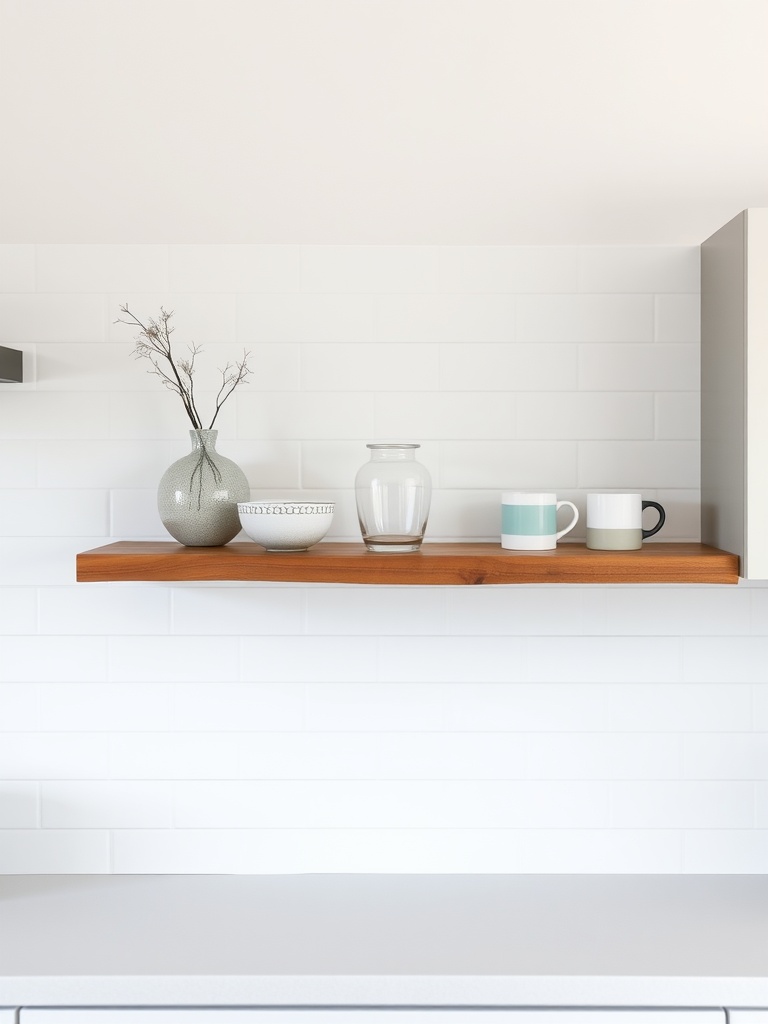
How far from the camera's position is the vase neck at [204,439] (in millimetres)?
1439

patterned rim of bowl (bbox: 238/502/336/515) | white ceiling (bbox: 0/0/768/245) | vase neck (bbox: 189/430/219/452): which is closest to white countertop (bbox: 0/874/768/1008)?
patterned rim of bowl (bbox: 238/502/336/515)

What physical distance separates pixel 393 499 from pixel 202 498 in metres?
0.30

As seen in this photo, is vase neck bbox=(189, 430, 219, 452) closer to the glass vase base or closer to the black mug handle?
the glass vase base

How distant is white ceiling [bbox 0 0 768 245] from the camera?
48.9 inches

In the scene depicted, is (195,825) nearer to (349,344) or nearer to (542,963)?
(542,963)

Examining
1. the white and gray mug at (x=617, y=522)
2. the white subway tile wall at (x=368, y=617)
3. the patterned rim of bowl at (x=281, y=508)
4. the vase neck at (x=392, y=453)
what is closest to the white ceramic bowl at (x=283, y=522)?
the patterned rim of bowl at (x=281, y=508)

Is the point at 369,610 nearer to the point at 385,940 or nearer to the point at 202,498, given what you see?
the point at 202,498

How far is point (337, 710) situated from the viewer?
1.58 metres

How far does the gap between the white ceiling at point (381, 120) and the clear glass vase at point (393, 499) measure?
444 millimetres

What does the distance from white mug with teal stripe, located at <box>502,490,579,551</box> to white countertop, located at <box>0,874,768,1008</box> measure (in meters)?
0.60

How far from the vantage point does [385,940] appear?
52.2 inches

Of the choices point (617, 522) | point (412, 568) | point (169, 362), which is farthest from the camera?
point (169, 362)

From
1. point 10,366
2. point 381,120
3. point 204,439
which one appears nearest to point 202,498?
point 204,439

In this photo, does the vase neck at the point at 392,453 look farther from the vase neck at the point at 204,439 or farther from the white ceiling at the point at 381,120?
the white ceiling at the point at 381,120
